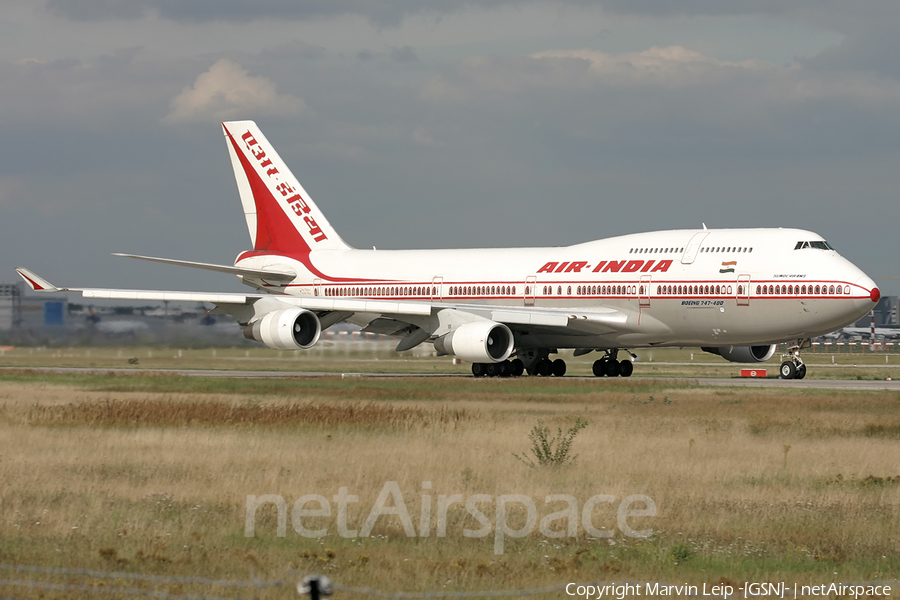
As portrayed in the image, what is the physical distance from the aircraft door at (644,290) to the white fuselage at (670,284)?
0.03 m

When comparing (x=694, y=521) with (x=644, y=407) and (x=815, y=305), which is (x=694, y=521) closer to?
(x=644, y=407)

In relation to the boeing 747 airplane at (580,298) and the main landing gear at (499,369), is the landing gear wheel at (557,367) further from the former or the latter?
the main landing gear at (499,369)

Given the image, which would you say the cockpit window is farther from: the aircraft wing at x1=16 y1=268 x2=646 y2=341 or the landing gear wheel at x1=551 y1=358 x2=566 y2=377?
the landing gear wheel at x1=551 y1=358 x2=566 y2=377

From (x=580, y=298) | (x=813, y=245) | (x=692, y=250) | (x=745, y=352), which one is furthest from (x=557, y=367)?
(x=813, y=245)

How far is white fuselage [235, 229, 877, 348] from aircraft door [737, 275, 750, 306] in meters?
0.03

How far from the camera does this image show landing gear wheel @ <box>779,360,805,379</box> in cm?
3798

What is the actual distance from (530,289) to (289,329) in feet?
26.4

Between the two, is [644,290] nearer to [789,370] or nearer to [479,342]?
[479,342]

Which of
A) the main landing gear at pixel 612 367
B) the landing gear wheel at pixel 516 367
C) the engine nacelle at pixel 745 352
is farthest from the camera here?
the engine nacelle at pixel 745 352

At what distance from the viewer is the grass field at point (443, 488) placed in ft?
32.1

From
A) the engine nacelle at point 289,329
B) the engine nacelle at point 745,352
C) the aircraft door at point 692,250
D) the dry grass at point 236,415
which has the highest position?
the aircraft door at point 692,250

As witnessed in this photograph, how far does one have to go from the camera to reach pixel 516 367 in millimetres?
39219

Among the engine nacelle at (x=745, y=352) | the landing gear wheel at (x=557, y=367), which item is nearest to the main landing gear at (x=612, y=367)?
the landing gear wheel at (x=557, y=367)

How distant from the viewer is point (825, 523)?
11789 millimetres
